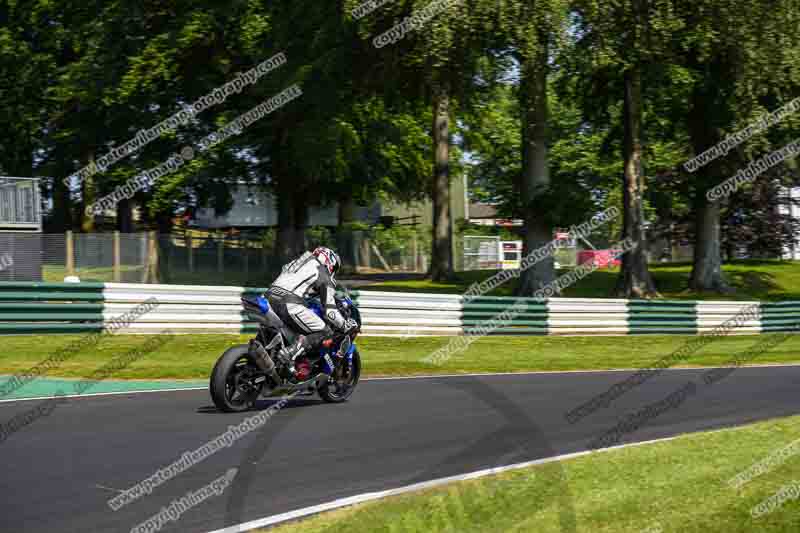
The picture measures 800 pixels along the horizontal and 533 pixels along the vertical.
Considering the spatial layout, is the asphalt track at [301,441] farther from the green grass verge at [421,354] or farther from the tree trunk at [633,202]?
the tree trunk at [633,202]

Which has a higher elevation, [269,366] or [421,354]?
[269,366]

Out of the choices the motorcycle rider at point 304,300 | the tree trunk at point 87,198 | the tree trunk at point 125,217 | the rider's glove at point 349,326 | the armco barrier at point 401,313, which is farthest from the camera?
the tree trunk at point 125,217

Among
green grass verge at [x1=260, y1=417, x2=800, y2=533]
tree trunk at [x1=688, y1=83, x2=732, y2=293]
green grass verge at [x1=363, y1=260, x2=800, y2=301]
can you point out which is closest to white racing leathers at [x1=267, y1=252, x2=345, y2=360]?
green grass verge at [x1=260, y1=417, x2=800, y2=533]

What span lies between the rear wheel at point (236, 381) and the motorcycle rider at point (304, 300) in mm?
367

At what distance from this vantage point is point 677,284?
3475 centimetres

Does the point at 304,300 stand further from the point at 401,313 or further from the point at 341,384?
the point at 401,313

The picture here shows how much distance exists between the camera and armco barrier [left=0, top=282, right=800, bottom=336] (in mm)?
17531

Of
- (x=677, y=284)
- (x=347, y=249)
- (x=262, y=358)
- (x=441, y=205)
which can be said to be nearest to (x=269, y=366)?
(x=262, y=358)

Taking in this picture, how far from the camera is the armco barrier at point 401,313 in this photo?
1753cm

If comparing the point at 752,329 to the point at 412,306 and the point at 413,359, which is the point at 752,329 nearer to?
the point at 412,306

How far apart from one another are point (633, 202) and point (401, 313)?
10.3m

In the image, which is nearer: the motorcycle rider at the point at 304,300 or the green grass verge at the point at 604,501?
the green grass verge at the point at 604,501

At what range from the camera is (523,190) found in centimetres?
2719

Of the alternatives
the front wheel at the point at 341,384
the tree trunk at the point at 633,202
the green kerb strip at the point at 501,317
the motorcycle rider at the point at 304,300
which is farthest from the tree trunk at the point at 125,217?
the motorcycle rider at the point at 304,300
